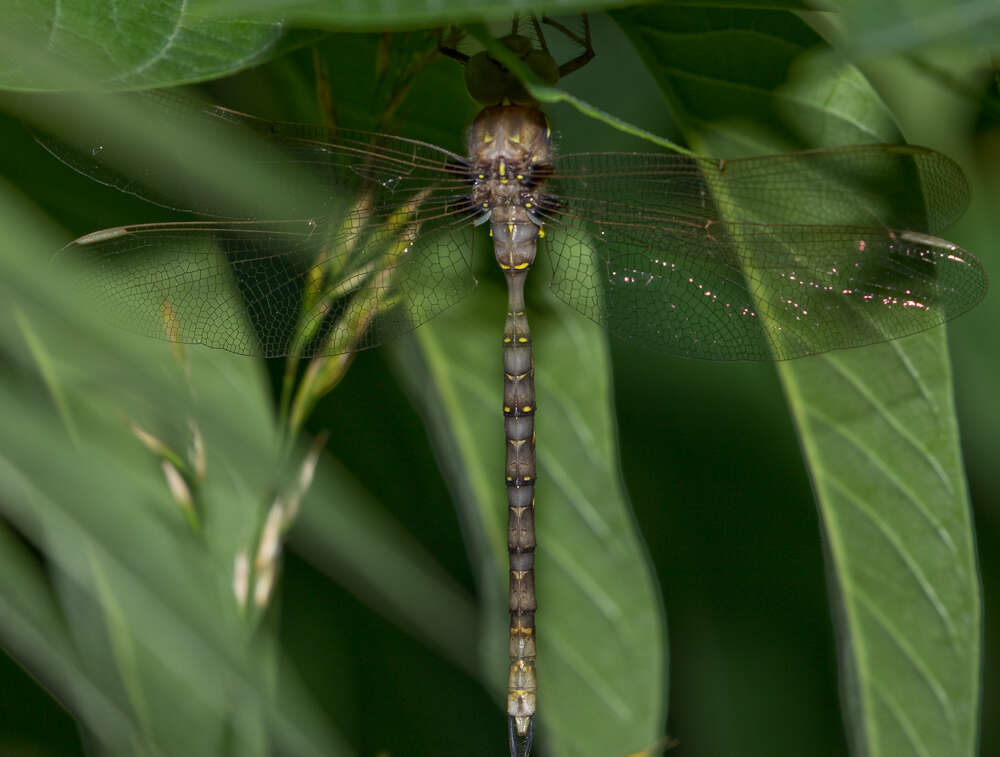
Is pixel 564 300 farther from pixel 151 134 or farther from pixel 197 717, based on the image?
pixel 197 717

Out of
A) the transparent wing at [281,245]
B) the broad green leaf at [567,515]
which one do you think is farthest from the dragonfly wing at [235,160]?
the broad green leaf at [567,515]

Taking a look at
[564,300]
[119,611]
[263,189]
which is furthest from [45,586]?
[564,300]

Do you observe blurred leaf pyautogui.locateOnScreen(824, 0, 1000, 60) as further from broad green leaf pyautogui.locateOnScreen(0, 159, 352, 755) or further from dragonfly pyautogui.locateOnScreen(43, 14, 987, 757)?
broad green leaf pyautogui.locateOnScreen(0, 159, 352, 755)

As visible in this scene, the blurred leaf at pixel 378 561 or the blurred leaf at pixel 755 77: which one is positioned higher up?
the blurred leaf at pixel 755 77

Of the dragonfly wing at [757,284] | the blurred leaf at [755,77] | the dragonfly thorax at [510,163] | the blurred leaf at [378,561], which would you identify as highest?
the dragonfly thorax at [510,163]

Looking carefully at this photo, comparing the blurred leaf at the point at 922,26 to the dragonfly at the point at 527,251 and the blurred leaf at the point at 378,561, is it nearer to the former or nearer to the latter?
the dragonfly at the point at 527,251

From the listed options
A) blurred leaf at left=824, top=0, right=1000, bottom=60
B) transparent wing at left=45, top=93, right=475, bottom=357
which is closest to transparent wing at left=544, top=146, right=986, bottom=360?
transparent wing at left=45, top=93, right=475, bottom=357

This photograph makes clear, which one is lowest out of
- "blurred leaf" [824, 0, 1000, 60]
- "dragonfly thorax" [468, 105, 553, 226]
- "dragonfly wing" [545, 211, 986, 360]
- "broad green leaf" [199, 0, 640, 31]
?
"blurred leaf" [824, 0, 1000, 60]
